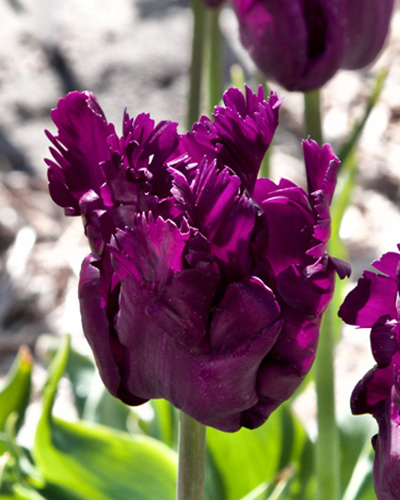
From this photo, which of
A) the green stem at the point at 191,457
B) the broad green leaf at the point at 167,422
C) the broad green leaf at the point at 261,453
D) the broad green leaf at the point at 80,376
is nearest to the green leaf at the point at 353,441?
the broad green leaf at the point at 261,453

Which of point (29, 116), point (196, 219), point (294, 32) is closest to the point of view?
point (196, 219)

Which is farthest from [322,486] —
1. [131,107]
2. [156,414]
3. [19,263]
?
[131,107]

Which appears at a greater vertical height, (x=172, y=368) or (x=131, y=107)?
(x=131, y=107)

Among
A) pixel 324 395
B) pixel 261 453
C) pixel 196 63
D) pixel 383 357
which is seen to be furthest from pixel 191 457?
pixel 196 63

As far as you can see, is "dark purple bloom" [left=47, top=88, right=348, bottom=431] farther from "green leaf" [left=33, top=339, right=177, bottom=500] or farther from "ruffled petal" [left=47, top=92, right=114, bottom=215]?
"green leaf" [left=33, top=339, right=177, bottom=500]

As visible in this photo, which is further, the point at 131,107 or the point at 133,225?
the point at 131,107

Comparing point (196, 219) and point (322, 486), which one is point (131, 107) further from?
point (196, 219)

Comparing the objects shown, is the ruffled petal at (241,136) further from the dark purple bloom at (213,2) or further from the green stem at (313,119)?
the dark purple bloom at (213,2)
